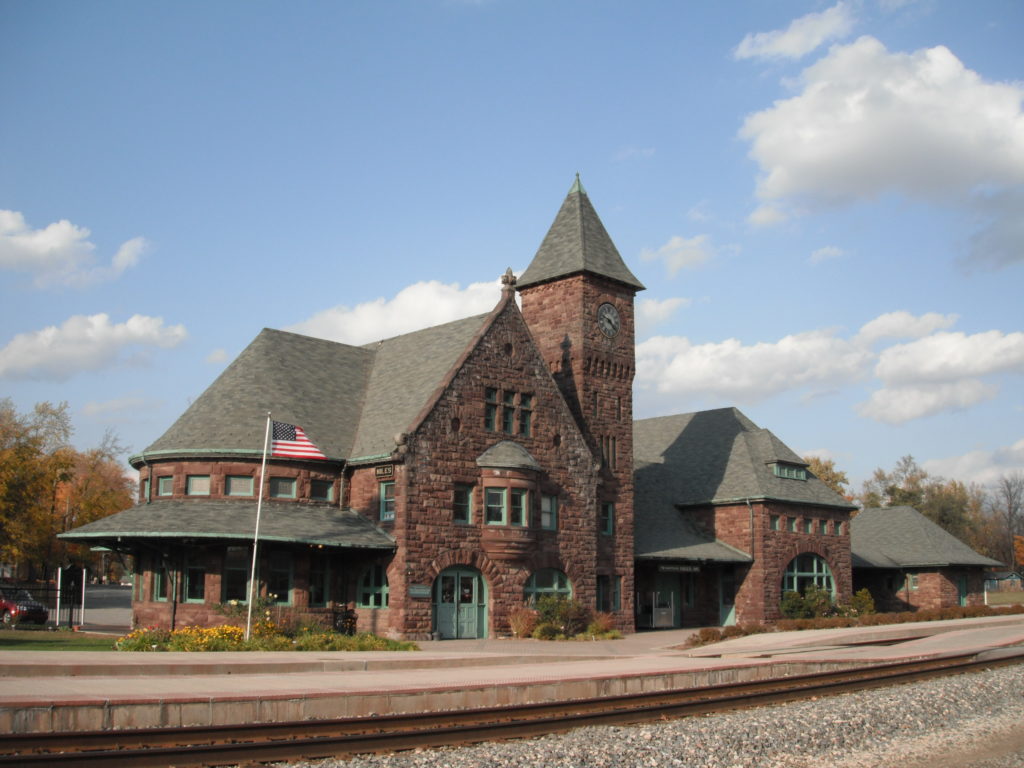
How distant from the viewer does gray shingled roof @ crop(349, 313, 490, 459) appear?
112ft

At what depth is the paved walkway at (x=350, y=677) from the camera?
12695 millimetres

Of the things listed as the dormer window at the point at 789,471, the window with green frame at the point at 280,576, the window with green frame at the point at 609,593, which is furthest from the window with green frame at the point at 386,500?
the dormer window at the point at 789,471

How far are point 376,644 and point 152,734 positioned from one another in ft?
48.5

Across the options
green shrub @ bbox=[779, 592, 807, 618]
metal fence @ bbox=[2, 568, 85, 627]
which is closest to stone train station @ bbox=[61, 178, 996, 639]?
green shrub @ bbox=[779, 592, 807, 618]

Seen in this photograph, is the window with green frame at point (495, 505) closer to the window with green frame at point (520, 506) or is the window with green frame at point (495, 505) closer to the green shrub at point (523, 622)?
the window with green frame at point (520, 506)

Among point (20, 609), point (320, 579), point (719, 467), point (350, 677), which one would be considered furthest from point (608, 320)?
point (20, 609)

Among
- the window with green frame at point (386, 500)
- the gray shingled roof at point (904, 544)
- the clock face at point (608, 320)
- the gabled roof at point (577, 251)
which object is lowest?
the gray shingled roof at point (904, 544)

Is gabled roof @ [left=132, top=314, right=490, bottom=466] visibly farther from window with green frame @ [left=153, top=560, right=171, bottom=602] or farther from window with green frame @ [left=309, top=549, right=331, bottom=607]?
window with green frame @ [left=153, top=560, right=171, bottom=602]

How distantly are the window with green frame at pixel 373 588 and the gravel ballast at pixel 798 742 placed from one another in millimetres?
18095

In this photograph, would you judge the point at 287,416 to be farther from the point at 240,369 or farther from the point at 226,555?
the point at 226,555

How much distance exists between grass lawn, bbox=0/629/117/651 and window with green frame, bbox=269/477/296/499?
6.50 metres

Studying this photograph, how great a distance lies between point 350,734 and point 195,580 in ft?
64.8

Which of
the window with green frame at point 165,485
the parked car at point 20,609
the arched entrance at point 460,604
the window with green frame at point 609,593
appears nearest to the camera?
the arched entrance at point 460,604

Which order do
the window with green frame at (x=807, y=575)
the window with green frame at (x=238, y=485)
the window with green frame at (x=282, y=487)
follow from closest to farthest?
the window with green frame at (x=238, y=485)
the window with green frame at (x=282, y=487)
the window with green frame at (x=807, y=575)
